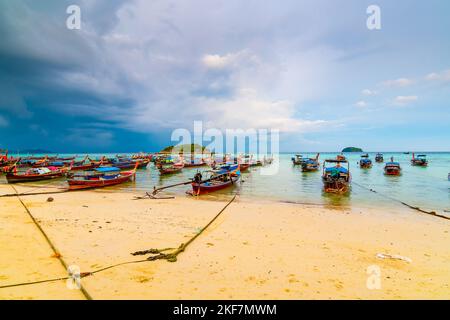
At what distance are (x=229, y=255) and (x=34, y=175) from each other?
3270 cm

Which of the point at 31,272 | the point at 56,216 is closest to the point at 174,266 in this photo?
the point at 31,272

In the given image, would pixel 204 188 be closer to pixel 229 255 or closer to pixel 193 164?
pixel 229 255

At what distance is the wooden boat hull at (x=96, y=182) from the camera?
75.7ft

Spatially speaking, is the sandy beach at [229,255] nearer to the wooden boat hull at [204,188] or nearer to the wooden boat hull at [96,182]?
the wooden boat hull at [204,188]

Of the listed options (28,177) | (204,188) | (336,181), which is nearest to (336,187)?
(336,181)

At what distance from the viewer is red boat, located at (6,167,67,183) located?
27903 millimetres

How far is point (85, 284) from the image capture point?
194 inches

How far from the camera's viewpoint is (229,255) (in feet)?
22.8

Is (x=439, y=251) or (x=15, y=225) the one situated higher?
(x=15, y=225)
